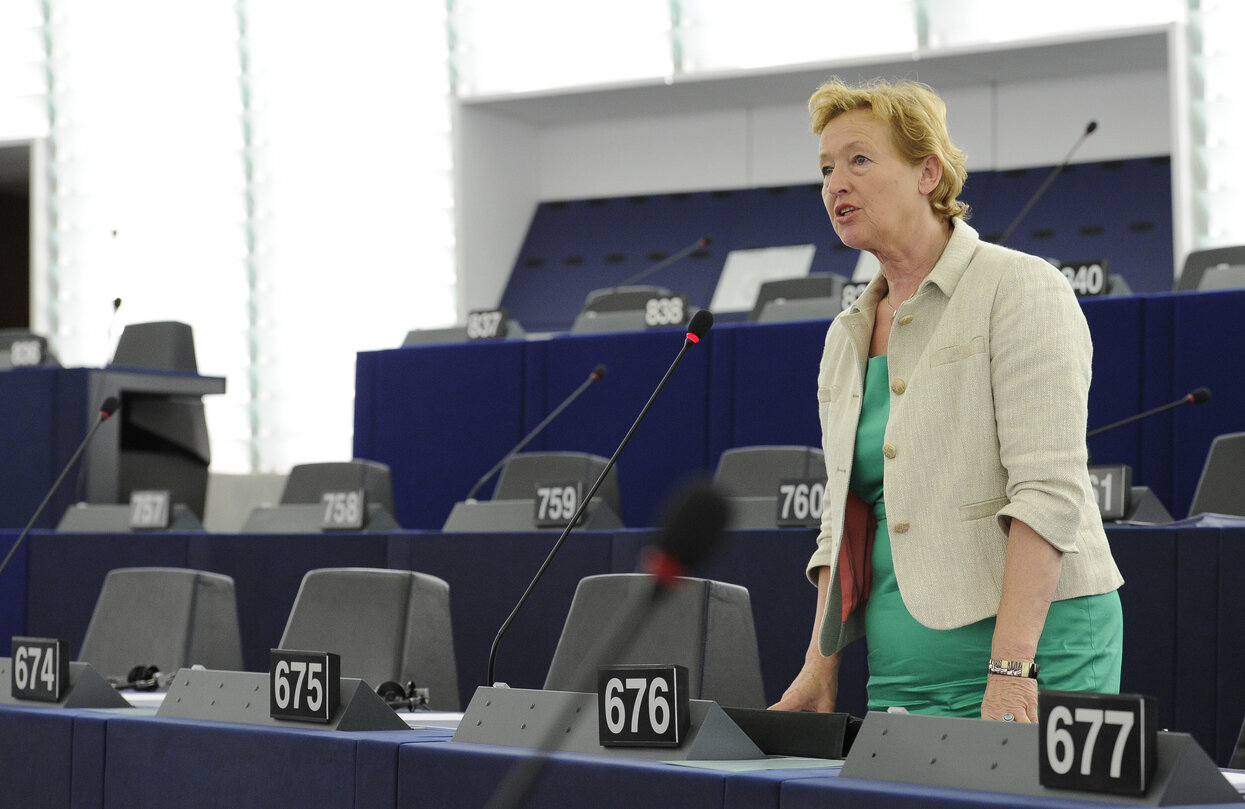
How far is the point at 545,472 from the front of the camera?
189 inches

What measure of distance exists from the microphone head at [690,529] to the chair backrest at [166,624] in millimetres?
2419

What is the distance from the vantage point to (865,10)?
8594 millimetres

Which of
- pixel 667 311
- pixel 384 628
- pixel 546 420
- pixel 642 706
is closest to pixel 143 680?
pixel 384 628

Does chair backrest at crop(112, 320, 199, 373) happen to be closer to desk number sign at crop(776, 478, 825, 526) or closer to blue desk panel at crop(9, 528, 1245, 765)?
blue desk panel at crop(9, 528, 1245, 765)

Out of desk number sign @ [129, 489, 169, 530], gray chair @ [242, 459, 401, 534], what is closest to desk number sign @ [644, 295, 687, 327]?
gray chair @ [242, 459, 401, 534]

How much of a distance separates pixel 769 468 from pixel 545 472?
771mm

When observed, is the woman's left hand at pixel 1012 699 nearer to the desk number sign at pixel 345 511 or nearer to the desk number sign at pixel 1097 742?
the desk number sign at pixel 1097 742

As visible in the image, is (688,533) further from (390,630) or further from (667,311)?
(667,311)

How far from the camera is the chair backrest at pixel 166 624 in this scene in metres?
3.31

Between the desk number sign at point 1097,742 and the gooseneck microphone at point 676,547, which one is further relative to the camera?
the desk number sign at point 1097,742

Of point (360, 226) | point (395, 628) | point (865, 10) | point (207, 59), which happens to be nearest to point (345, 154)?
point (360, 226)

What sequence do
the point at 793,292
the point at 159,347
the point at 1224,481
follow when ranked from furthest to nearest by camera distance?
1. the point at 159,347
2. the point at 793,292
3. the point at 1224,481

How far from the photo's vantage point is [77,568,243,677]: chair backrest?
3.31m

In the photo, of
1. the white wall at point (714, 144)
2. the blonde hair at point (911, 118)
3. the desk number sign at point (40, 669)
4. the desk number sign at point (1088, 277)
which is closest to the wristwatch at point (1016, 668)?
the blonde hair at point (911, 118)
